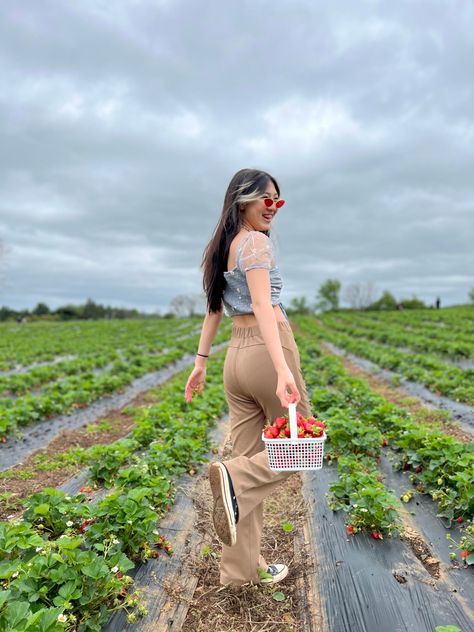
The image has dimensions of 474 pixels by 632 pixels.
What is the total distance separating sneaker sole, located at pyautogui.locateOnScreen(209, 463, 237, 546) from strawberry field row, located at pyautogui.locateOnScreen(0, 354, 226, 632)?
0.58 m

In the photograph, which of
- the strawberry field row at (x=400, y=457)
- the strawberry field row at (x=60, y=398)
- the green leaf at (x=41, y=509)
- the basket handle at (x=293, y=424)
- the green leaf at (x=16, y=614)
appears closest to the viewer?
→ the green leaf at (x=16, y=614)

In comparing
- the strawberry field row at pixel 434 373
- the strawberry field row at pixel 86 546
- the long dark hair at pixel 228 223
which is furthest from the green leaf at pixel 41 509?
the strawberry field row at pixel 434 373

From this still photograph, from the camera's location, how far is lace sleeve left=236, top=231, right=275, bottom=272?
2.33 meters

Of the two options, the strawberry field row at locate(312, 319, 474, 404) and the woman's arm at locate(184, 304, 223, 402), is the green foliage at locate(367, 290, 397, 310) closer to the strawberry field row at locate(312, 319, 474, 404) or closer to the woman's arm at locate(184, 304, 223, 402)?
the strawberry field row at locate(312, 319, 474, 404)

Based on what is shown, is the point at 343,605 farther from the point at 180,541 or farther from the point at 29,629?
the point at 29,629

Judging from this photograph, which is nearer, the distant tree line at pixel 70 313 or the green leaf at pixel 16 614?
the green leaf at pixel 16 614

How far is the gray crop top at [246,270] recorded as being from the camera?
92.1 inches

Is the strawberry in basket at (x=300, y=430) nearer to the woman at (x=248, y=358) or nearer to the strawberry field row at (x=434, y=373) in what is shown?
the woman at (x=248, y=358)

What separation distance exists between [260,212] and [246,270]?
0.40 meters

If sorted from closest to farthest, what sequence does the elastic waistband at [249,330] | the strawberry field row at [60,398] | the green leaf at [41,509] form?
the elastic waistband at [249,330], the green leaf at [41,509], the strawberry field row at [60,398]

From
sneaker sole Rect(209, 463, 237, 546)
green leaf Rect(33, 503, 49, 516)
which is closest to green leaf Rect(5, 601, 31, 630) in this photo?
sneaker sole Rect(209, 463, 237, 546)

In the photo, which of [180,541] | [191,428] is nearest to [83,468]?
[191,428]

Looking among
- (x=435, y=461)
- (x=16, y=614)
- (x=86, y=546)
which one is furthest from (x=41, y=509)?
(x=435, y=461)

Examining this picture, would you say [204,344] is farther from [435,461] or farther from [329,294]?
[329,294]
